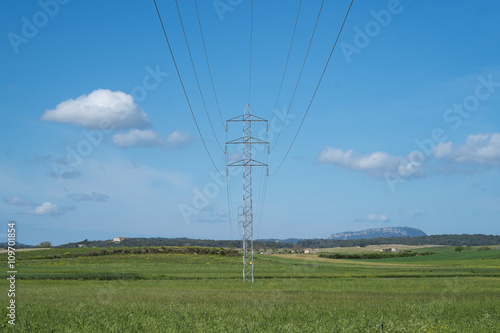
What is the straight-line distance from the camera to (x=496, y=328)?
2261 cm

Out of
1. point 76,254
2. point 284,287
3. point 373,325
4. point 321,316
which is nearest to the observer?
point 373,325

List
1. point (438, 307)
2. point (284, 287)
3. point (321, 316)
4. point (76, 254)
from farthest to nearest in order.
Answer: point (76, 254), point (284, 287), point (438, 307), point (321, 316)

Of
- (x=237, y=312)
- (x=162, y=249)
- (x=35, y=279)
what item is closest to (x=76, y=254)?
(x=162, y=249)

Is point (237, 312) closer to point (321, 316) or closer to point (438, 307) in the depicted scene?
point (321, 316)

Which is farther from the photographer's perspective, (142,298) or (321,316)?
(142,298)

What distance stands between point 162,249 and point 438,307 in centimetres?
11427

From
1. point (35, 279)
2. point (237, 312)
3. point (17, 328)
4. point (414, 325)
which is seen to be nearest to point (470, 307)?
point (414, 325)

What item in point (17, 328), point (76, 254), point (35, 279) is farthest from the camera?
point (76, 254)

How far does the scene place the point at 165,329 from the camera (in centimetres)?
2125

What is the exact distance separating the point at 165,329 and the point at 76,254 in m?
117

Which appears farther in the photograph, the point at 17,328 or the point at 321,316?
the point at 321,316

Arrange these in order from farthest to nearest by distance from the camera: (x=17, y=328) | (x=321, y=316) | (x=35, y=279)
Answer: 1. (x=35, y=279)
2. (x=321, y=316)
3. (x=17, y=328)

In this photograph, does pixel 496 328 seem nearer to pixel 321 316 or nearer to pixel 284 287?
pixel 321 316

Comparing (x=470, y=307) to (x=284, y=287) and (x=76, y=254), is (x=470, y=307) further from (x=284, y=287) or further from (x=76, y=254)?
(x=76, y=254)
